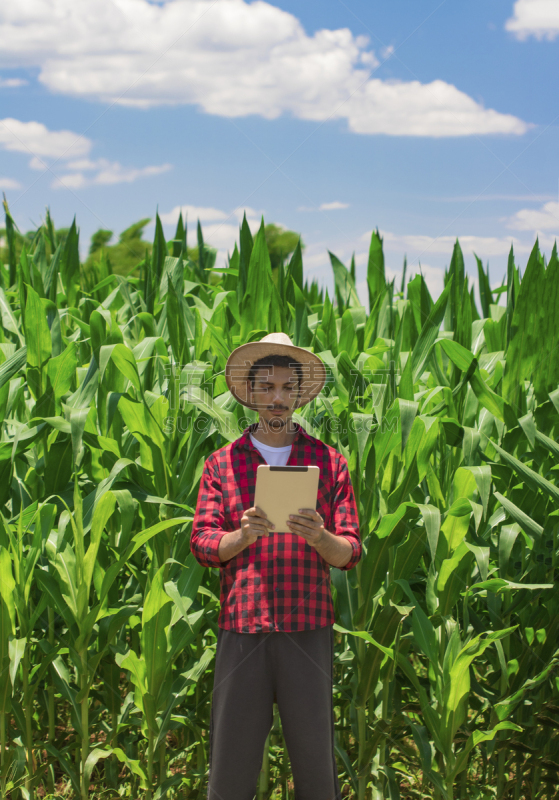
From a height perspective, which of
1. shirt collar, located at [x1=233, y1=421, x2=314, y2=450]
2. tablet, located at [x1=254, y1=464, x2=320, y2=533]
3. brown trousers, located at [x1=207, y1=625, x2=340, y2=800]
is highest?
shirt collar, located at [x1=233, y1=421, x2=314, y2=450]

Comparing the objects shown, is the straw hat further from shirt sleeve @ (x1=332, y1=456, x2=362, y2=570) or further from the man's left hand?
the man's left hand

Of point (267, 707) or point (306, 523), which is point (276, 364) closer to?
point (306, 523)

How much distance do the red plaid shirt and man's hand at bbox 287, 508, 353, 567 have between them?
49mm

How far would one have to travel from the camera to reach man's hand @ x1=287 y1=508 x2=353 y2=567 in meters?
1.39

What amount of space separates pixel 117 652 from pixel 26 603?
0.32 meters

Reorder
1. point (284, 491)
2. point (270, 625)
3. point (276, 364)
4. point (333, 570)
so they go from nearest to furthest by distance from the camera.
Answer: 1. point (284, 491)
2. point (270, 625)
3. point (276, 364)
4. point (333, 570)

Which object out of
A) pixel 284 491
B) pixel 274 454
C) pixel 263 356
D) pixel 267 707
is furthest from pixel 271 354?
pixel 267 707

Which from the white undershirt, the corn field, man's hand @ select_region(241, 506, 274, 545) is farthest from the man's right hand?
the corn field

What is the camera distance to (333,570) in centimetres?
202

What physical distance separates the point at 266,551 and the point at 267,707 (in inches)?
15.0

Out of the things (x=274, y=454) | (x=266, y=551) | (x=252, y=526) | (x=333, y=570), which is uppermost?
(x=274, y=454)

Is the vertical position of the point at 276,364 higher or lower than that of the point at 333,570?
higher

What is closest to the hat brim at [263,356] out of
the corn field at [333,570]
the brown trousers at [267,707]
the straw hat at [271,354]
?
the straw hat at [271,354]

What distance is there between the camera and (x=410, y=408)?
6.22 ft
